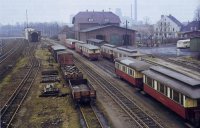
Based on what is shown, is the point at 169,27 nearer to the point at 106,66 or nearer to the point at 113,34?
the point at 113,34

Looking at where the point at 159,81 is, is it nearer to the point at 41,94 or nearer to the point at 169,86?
the point at 169,86

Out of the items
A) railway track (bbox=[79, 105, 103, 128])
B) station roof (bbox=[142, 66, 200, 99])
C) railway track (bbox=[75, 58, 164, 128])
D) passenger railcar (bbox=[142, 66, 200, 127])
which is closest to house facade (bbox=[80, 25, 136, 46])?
railway track (bbox=[75, 58, 164, 128])

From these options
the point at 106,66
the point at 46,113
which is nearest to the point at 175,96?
the point at 46,113

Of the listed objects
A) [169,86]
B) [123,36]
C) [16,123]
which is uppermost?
[123,36]

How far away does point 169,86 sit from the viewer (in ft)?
70.7

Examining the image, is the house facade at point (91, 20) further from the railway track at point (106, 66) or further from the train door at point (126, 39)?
the railway track at point (106, 66)

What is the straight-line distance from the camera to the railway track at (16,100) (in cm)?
2253

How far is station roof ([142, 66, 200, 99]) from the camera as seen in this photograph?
19.1 m

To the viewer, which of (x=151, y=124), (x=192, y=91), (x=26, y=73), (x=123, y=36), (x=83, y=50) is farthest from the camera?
(x=123, y=36)

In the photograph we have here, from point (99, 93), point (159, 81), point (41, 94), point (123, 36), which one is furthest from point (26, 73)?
point (123, 36)

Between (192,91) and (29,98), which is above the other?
(192,91)

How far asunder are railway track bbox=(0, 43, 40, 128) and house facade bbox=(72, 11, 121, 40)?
5172 cm

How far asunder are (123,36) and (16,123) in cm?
6051

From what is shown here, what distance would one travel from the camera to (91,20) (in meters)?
95.0
